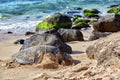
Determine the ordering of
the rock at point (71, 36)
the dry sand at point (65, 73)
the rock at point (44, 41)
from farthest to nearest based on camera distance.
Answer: the rock at point (71, 36) < the rock at point (44, 41) < the dry sand at point (65, 73)

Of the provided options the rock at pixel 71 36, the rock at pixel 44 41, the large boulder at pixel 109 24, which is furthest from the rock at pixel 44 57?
the large boulder at pixel 109 24

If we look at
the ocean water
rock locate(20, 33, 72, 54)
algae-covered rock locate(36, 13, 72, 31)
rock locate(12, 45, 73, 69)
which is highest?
rock locate(12, 45, 73, 69)

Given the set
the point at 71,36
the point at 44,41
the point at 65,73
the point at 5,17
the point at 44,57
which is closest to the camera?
the point at 65,73

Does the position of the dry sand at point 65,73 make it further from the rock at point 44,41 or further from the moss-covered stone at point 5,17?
the moss-covered stone at point 5,17

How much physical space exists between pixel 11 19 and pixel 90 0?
13055 mm

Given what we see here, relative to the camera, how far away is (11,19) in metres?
→ 21.2

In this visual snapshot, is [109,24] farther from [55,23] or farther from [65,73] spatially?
[65,73]

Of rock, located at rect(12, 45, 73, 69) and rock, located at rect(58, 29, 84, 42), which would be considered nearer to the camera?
rock, located at rect(12, 45, 73, 69)

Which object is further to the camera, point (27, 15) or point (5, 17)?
point (27, 15)

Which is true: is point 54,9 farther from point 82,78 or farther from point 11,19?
point 82,78

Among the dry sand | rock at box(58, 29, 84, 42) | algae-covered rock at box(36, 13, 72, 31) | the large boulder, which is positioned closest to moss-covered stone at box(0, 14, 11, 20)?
algae-covered rock at box(36, 13, 72, 31)

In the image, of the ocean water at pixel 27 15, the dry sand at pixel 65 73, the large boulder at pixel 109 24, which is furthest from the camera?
the ocean water at pixel 27 15

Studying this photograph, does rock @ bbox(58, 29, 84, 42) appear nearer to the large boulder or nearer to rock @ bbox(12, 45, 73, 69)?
the large boulder

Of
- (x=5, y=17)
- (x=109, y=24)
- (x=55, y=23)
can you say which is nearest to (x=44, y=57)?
(x=109, y=24)
